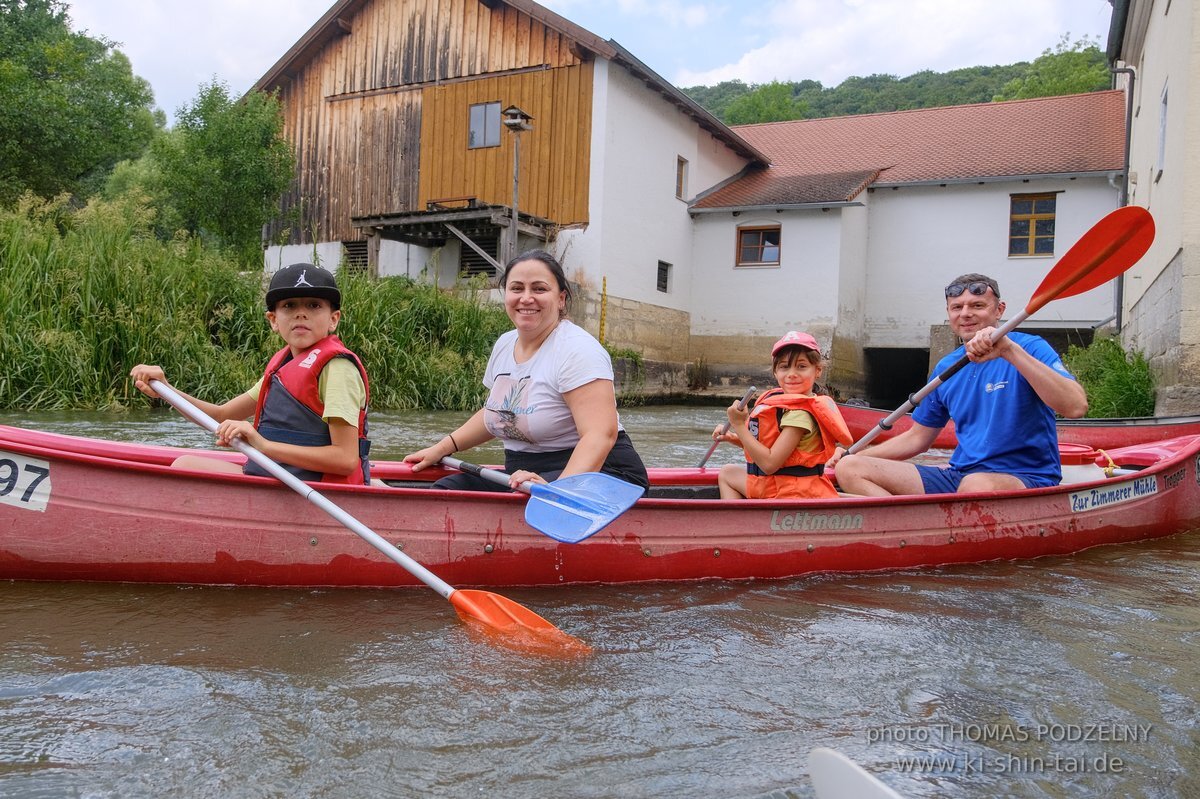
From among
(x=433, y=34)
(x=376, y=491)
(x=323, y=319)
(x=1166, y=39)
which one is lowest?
(x=376, y=491)

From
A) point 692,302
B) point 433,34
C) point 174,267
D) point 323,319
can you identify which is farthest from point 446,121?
point 323,319

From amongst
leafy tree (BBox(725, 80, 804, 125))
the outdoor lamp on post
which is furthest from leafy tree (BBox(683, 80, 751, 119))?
the outdoor lamp on post

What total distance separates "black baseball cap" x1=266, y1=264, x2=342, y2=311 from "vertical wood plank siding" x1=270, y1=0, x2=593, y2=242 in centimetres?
1383

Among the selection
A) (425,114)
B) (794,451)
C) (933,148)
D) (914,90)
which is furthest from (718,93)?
(794,451)

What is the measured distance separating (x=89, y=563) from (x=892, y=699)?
2668mm

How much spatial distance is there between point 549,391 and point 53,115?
798 inches

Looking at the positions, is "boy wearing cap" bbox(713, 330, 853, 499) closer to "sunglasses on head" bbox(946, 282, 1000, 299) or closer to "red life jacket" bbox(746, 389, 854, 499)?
"red life jacket" bbox(746, 389, 854, 499)

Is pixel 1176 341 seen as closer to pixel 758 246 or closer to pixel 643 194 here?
pixel 643 194

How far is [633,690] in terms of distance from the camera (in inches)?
102

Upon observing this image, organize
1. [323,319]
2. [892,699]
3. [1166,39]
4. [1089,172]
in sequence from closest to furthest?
[892,699] < [323,319] < [1166,39] < [1089,172]

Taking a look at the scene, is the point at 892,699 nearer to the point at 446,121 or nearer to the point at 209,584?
the point at 209,584

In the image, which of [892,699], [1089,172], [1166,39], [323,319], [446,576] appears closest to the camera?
[892,699]

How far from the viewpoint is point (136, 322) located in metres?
8.81

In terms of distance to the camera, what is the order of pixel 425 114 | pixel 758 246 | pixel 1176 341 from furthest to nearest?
pixel 758 246, pixel 425 114, pixel 1176 341
